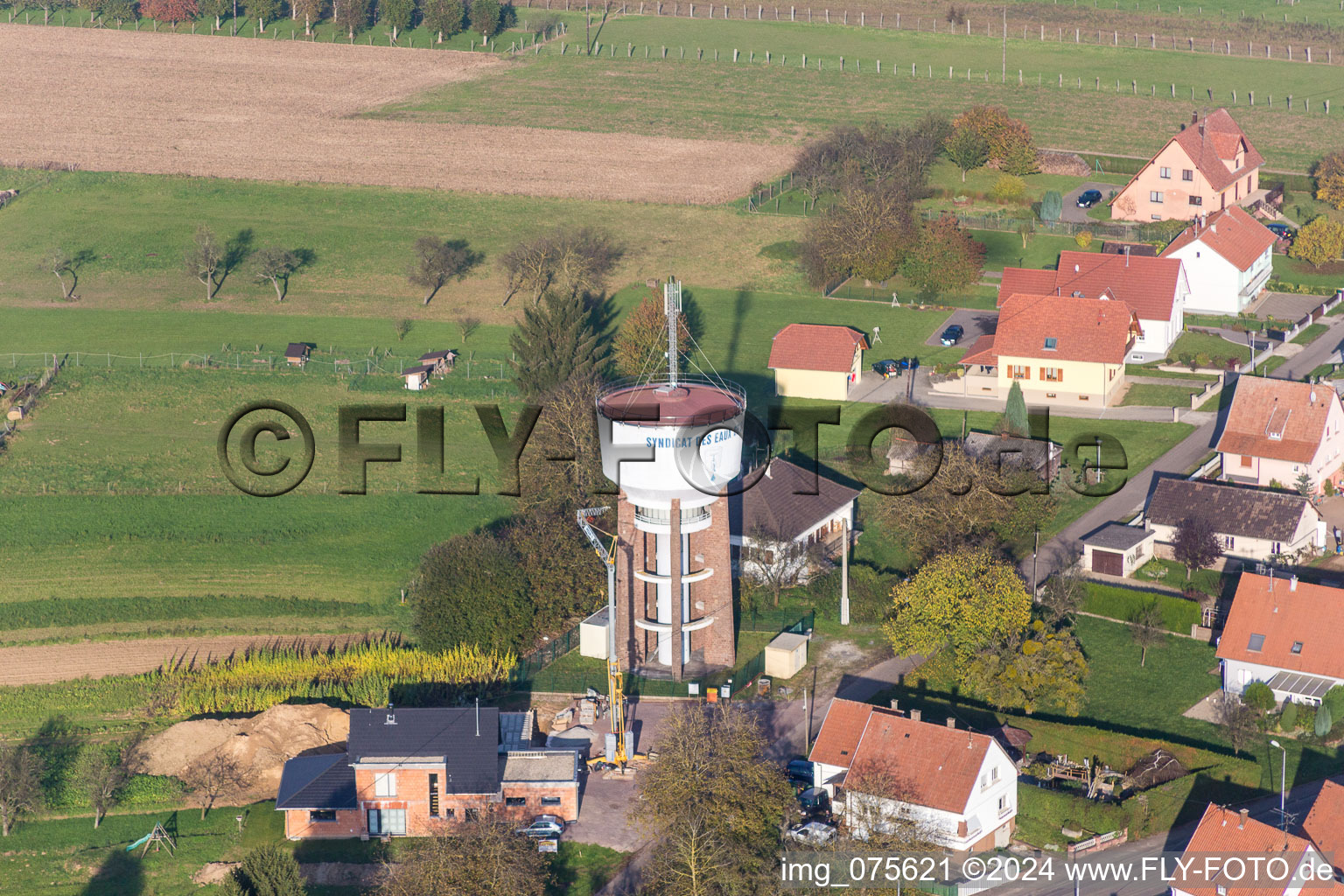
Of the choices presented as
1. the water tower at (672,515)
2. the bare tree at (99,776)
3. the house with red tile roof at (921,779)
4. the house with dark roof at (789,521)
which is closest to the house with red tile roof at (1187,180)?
the house with dark roof at (789,521)

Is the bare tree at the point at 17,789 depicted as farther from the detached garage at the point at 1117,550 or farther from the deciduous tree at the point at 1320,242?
the deciduous tree at the point at 1320,242

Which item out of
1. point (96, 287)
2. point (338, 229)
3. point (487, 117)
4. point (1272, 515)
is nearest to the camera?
point (1272, 515)

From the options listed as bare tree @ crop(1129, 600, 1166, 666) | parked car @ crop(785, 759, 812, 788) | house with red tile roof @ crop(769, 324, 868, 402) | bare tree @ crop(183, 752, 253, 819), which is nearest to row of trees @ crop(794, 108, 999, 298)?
house with red tile roof @ crop(769, 324, 868, 402)

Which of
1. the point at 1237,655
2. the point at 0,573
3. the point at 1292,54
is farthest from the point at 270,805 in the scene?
the point at 1292,54

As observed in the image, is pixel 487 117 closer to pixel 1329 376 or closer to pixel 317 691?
pixel 1329 376

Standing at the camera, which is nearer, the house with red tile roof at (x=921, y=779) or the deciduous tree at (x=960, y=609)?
the house with red tile roof at (x=921, y=779)

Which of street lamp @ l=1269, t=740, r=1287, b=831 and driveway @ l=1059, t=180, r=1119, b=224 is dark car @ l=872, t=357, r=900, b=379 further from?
street lamp @ l=1269, t=740, r=1287, b=831

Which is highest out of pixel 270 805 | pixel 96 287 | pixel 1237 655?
pixel 96 287

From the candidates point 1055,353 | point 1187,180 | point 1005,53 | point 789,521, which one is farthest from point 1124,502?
point 1005,53
